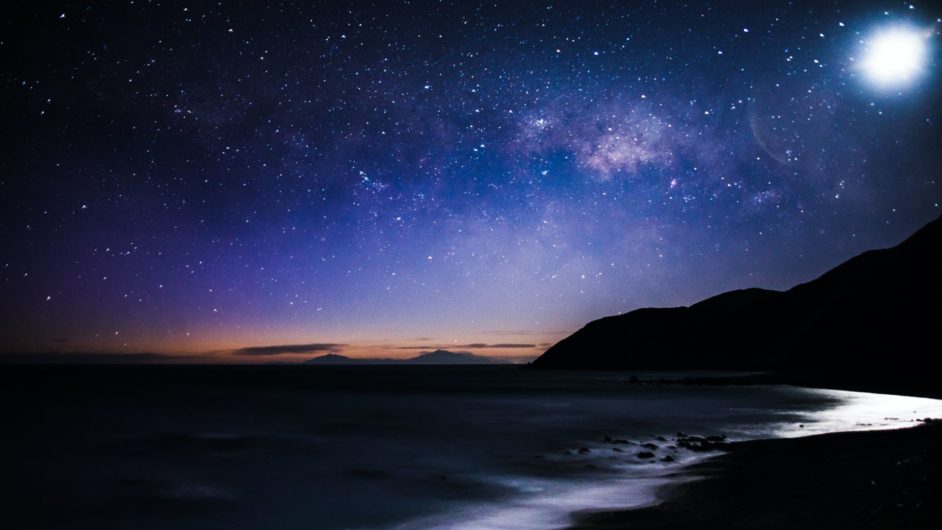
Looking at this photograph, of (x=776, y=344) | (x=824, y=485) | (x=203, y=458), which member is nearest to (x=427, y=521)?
(x=824, y=485)

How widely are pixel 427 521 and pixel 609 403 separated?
39781 millimetres

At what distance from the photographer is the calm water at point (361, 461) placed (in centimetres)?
1457

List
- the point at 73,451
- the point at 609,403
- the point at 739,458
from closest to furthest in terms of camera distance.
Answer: the point at 739,458 < the point at 73,451 < the point at 609,403

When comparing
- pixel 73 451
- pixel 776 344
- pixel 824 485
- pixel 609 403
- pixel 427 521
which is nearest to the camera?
pixel 824 485

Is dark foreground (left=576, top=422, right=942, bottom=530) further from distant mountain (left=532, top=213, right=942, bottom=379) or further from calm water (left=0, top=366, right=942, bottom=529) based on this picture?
distant mountain (left=532, top=213, right=942, bottom=379)

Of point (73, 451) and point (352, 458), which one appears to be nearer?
point (352, 458)

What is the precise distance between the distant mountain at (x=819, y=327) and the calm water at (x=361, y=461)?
89.1 ft

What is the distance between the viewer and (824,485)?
11750 mm

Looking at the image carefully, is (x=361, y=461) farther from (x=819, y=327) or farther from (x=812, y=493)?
(x=819, y=327)

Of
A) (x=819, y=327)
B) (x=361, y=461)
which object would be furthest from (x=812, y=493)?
(x=819, y=327)

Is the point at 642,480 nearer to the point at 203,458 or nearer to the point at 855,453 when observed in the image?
the point at 855,453

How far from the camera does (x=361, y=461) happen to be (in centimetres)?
2330

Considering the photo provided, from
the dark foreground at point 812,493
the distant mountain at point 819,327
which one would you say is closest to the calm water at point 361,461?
the dark foreground at point 812,493

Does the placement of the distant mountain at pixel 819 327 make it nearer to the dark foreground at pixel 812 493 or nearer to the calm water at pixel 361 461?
the calm water at pixel 361 461
